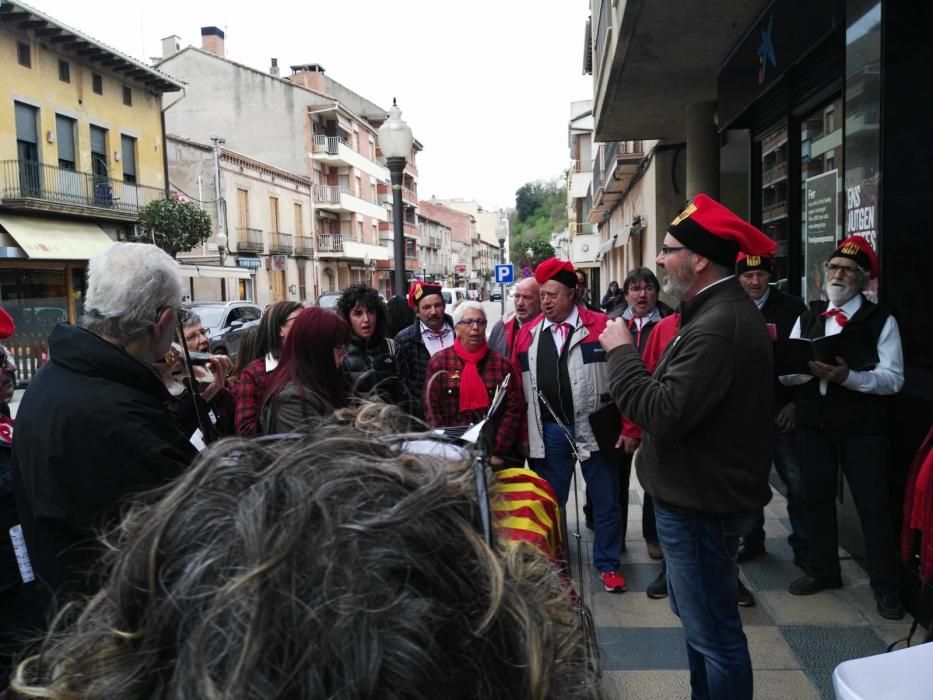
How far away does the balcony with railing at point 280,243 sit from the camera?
42000mm

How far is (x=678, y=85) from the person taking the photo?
9594 mm

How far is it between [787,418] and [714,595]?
228cm

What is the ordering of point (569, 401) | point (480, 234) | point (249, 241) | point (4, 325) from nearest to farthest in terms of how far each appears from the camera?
point (4, 325), point (569, 401), point (249, 241), point (480, 234)

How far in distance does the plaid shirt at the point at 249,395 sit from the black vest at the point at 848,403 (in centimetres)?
311

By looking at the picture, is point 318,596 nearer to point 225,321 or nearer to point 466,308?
point 466,308

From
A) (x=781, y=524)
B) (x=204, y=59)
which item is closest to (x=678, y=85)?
(x=781, y=524)

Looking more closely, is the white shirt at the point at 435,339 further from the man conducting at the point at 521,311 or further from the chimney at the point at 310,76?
the chimney at the point at 310,76

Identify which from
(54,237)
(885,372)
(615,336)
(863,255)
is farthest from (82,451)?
(54,237)

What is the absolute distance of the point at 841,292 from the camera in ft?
14.4

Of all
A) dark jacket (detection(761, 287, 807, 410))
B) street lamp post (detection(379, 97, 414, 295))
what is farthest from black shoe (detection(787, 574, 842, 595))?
street lamp post (detection(379, 97, 414, 295))

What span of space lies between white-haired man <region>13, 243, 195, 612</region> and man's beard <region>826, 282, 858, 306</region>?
3.70m

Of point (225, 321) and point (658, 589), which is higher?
point (225, 321)

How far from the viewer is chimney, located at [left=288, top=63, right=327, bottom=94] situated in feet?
179

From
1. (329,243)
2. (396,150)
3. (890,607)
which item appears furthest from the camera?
(329,243)
